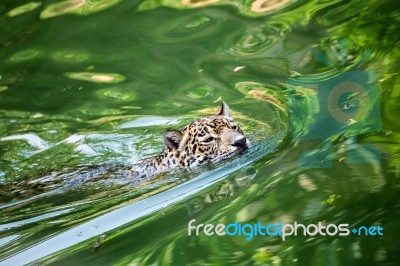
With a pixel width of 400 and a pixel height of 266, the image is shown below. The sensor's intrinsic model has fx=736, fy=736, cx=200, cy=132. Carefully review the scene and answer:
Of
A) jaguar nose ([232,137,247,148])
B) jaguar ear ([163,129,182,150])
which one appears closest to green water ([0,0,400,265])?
jaguar nose ([232,137,247,148])

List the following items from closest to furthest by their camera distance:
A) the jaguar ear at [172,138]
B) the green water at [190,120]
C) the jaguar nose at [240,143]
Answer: the green water at [190,120], the jaguar nose at [240,143], the jaguar ear at [172,138]

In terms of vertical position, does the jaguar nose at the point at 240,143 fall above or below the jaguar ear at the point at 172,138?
below

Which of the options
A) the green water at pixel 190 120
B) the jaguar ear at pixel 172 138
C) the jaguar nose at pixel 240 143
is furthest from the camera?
the jaguar ear at pixel 172 138

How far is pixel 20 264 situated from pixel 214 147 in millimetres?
2710

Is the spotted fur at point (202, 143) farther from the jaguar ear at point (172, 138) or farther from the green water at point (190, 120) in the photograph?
the green water at point (190, 120)

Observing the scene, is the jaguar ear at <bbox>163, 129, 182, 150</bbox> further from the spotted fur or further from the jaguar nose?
the jaguar nose

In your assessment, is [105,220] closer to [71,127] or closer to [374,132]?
[374,132]

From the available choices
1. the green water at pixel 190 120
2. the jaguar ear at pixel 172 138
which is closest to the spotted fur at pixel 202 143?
the jaguar ear at pixel 172 138

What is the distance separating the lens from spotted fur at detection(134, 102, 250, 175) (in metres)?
7.39

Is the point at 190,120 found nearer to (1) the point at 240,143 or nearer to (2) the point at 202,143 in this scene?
(2) the point at 202,143

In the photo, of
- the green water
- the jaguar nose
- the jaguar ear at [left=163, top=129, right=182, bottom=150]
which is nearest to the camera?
the green water

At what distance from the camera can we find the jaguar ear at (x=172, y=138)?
24.7ft

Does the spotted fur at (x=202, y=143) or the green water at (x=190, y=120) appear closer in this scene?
the green water at (x=190, y=120)

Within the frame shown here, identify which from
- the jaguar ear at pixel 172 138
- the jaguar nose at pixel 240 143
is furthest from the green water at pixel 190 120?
the jaguar ear at pixel 172 138
